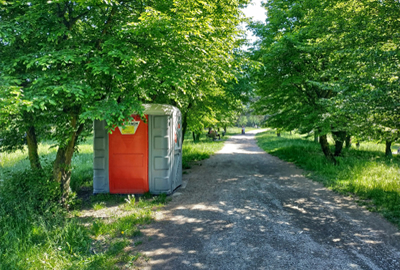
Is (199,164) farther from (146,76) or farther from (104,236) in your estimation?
(104,236)

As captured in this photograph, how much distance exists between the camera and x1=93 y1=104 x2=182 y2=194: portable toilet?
21.5 feet

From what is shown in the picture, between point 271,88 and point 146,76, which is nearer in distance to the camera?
point 146,76

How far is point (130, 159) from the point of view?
6.63 metres

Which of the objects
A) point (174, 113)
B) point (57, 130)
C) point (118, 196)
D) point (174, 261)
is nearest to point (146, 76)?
point (174, 113)

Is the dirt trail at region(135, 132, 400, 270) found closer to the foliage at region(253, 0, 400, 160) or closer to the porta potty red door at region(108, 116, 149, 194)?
the porta potty red door at region(108, 116, 149, 194)

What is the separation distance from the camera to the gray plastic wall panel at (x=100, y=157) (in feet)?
21.8

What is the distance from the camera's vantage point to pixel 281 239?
4090mm

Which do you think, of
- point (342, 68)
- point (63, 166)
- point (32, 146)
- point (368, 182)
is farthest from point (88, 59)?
point (368, 182)

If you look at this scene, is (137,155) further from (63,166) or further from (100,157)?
(63,166)

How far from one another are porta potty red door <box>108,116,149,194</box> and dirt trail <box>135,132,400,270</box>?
3.67 feet

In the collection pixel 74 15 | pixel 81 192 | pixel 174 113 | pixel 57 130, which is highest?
pixel 74 15

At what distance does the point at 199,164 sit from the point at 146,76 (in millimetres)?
7053

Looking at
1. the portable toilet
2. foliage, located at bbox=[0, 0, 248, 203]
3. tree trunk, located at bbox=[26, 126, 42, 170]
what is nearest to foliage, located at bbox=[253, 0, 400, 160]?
foliage, located at bbox=[0, 0, 248, 203]

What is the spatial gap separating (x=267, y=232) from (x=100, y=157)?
473cm
